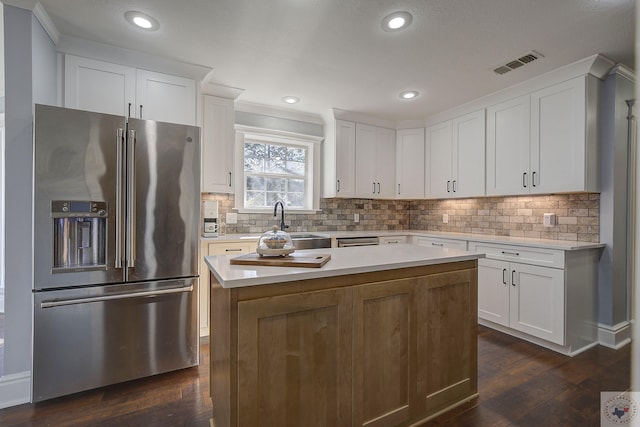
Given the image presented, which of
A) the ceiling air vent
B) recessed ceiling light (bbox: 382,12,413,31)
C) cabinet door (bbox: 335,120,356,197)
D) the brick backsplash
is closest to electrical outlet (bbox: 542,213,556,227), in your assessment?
the brick backsplash

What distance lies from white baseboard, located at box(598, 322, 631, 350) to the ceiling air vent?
2487 millimetres

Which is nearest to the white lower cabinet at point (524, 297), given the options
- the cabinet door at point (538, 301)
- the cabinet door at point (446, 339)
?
the cabinet door at point (538, 301)

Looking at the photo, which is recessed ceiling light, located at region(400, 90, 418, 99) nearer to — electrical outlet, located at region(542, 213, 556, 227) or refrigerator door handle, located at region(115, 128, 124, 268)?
electrical outlet, located at region(542, 213, 556, 227)

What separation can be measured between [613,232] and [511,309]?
1.11m

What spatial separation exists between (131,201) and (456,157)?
358 cm

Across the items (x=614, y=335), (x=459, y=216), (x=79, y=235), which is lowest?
(x=614, y=335)

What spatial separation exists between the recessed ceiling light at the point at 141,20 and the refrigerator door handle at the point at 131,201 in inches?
29.8

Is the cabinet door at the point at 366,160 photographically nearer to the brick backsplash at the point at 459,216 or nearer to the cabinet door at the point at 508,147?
the brick backsplash at the point at 459,216

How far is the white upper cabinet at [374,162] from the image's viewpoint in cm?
415

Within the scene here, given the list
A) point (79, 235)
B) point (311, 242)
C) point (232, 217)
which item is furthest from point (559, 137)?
point (79, 235)

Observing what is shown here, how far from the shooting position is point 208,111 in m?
3.14

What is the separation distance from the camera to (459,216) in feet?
13.6

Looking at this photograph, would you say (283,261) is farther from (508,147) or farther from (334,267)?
(508,147)

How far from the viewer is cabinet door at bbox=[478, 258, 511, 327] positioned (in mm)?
2967
